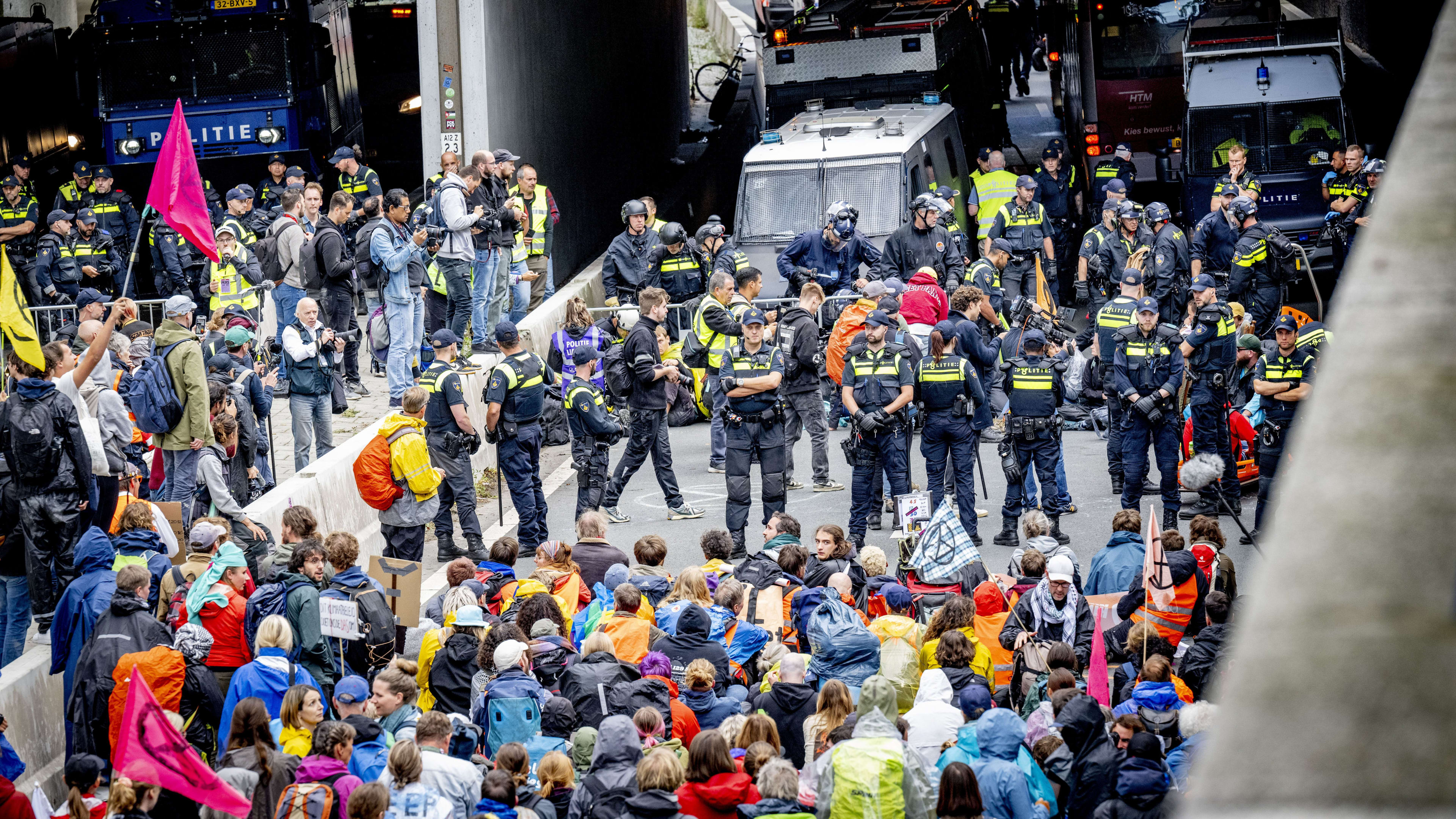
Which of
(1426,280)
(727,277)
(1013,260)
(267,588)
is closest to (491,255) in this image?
(727,277)

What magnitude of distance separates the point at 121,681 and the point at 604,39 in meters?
17.8

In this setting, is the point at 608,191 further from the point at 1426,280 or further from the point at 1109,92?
the point at 1426,280

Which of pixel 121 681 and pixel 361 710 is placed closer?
pixel 361 710

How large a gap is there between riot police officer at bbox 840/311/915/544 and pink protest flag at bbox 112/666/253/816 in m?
6.47

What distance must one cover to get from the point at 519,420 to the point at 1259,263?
7.78 meters

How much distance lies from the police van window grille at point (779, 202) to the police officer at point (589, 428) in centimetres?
509

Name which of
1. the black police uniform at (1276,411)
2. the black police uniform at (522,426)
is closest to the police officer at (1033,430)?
the black police uniform at (1276,411)

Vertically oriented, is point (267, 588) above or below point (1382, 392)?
below

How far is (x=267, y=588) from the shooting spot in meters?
9.22

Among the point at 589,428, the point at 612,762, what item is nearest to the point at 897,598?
the point at 612,762

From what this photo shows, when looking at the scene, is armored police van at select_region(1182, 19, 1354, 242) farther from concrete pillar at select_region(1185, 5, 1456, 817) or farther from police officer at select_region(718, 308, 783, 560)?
concrete pillar at select_region(1185, 5, 1456, 817)

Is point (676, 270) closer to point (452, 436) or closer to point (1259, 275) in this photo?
point (452, 436)

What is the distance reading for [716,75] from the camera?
3884cm

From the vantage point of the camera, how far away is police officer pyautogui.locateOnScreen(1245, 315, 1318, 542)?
38.9 feet
